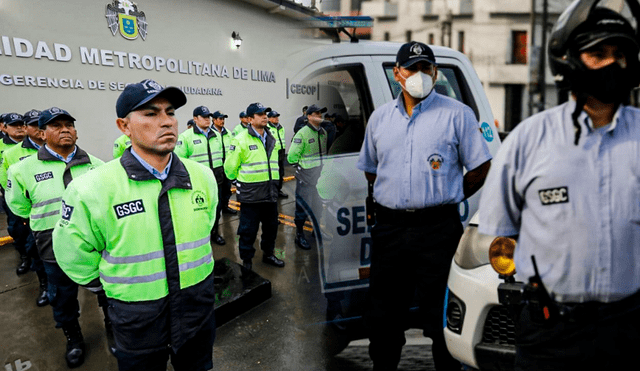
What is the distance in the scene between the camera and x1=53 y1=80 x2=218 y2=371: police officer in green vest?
1.67m

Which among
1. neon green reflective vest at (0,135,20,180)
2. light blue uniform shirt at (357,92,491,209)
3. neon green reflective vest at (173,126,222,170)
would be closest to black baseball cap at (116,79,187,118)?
light blue uniform shirt at (357,92,491,209)

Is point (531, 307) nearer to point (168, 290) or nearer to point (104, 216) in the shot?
point (168, 290)

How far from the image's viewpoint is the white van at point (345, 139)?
2.26 metres

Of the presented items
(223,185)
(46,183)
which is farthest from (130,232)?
(223,185)

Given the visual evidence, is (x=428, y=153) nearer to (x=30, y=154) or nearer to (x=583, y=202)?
(x=583, y=202)

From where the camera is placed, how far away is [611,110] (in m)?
1.28

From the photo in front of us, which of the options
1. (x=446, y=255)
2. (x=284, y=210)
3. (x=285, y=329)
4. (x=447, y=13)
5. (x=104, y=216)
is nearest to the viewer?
(x=447, y=13)

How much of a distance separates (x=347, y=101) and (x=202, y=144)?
4.37 meters

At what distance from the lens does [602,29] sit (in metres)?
1.21

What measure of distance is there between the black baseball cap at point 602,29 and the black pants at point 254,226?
3605mm

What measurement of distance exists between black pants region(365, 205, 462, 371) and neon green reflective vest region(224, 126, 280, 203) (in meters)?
2.35

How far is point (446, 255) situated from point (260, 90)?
11.2 metres

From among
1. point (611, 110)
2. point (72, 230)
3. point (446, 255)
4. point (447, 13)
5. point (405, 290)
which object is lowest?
point (405, 290)

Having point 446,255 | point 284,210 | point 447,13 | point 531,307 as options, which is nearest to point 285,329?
point 446,255
